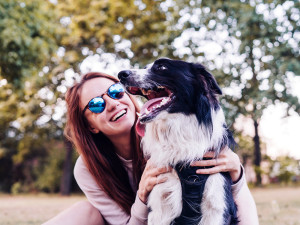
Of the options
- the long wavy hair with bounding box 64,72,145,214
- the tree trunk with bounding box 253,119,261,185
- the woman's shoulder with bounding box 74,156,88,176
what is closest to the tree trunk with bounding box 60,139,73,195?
the tree trunk with bounding box 253,119,261,185

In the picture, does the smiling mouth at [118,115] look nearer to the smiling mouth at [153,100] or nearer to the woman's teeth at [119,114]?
the woman's teeth at [119,114]

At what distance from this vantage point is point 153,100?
2.57 m

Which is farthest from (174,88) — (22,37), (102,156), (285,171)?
(285,171)

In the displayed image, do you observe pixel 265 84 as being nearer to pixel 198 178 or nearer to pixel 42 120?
pixel 198 178

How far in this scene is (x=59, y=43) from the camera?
49.5 ft

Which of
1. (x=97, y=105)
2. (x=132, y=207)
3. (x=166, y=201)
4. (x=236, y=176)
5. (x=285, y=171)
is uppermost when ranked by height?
(x=97, y=105)

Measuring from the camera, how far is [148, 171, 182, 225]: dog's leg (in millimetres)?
2488

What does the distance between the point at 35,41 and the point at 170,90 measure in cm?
712

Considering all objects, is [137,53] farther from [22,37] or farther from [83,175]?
[83,175]

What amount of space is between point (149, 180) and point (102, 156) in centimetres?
74

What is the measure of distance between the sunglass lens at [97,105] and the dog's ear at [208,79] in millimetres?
879

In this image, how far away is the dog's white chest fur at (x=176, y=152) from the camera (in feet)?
7.96

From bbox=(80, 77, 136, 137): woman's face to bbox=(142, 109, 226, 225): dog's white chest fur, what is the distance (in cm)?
37

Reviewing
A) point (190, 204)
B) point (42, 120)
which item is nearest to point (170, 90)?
point (190, 204)
